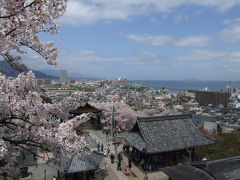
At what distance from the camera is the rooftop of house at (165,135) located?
18.5 m

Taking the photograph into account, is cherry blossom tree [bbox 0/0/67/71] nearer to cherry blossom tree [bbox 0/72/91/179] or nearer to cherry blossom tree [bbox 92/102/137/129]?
cherry blossom tree [bbox 0/72/91/179]

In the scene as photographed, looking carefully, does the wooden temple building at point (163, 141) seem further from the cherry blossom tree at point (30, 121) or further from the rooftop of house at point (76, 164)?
the cherry blossom tree at point (30, 121)

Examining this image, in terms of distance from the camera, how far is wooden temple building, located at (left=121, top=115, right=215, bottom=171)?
18.5 metres

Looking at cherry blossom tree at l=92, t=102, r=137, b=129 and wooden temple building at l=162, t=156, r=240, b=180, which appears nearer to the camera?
wooden temple building at l=162, t=156, r=240, b=180

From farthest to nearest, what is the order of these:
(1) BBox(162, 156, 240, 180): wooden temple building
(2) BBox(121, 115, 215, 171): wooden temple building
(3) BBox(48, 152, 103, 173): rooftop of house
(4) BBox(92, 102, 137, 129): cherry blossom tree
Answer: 1. (4) BBox(92, 102, 137, 129): cherry blossom tree
2. (2) BBox(121, 115, 215, 171): wooden temple building
3. (3) BBox(48, 152, 103, 173): rooftop of house
4. (1) BBox(162, 156, 240, 180): wooden temple building

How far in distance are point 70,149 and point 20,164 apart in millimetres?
15745

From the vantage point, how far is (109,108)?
39.6 meters

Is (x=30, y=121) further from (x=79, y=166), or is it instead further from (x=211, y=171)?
(x=79, y=166)

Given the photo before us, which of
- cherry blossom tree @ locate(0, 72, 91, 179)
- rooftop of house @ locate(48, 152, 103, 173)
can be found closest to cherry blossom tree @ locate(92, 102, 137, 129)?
rooftop of house @ locate(48, 152, 103, 173)

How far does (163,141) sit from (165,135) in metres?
0.80

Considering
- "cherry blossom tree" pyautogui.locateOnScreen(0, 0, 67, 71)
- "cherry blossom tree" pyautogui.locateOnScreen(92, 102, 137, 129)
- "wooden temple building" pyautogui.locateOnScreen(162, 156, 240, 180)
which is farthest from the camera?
"cherry blossom tree" pyautogui.locateOnScreen(92, 102, 137, 129)

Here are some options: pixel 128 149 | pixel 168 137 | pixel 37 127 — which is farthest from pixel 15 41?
pixel 128 149

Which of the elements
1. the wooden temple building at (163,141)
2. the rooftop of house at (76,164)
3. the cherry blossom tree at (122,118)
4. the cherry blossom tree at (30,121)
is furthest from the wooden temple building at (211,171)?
the cherry blossom tree at (122,118)

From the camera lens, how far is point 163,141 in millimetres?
18938
